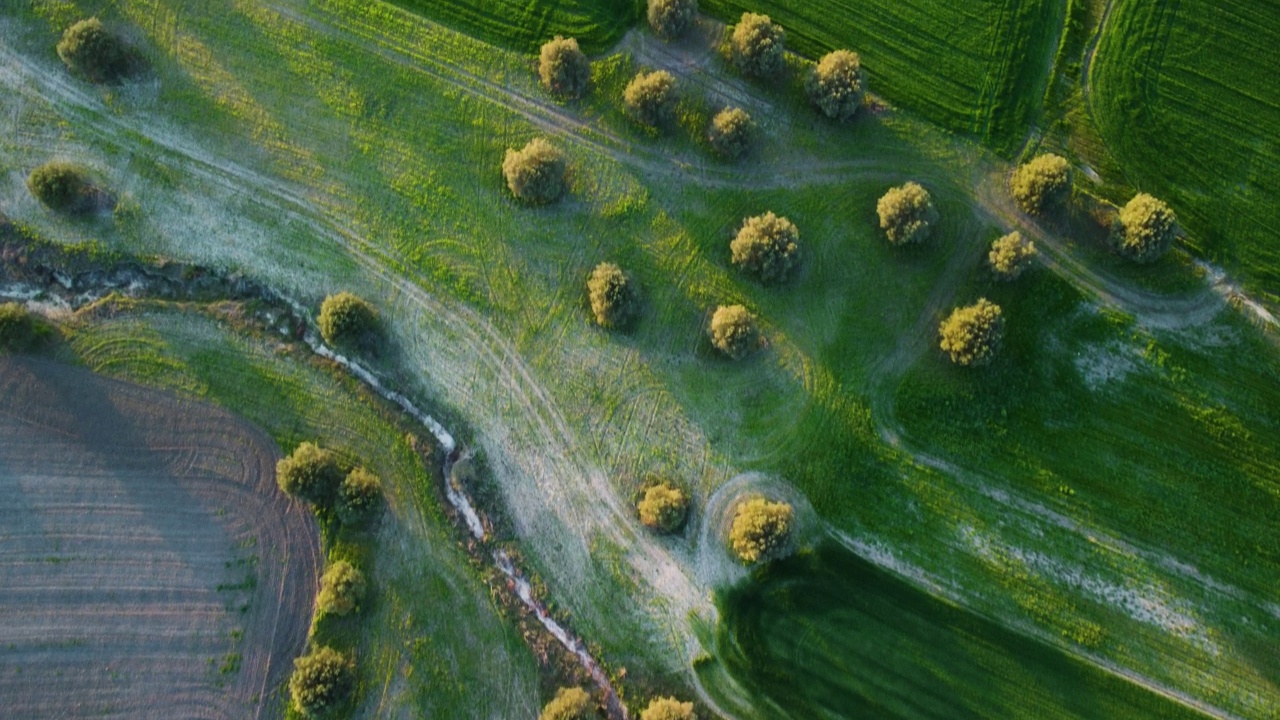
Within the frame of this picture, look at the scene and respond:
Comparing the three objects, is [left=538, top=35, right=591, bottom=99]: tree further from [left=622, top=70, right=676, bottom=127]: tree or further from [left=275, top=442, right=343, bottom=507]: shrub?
[left=275, top=442, right=343, bottom=507]: shrub

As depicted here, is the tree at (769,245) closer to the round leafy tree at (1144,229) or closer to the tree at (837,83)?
the tree at (837,83)

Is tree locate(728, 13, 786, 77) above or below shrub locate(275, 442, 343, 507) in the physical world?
above

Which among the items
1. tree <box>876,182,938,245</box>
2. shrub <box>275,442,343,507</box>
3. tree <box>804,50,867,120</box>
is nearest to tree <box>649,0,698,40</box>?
tree <box>804,50,867,120</box>

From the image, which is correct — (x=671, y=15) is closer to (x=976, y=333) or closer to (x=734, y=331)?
(x=734, y=331)

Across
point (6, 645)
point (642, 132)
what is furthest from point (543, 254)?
point (6, 645)

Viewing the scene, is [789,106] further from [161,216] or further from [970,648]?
[161,216]

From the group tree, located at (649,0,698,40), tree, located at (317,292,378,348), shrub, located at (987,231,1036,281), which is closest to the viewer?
tree, located at (317,292,378,348)

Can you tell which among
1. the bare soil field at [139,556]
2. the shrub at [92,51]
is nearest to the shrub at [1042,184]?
the bare soil field at [139,556]

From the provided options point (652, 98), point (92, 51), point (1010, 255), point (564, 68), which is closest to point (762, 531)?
point (1010, 255)
